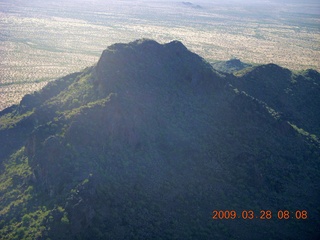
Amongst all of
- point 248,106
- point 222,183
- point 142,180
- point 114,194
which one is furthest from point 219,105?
point 114,194

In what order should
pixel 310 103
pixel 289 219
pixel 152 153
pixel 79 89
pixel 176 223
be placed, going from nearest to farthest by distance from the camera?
pixel 176 223 < pixel 289 219 < pixel 152 153 < pixel 79 89 < pixel 310 103

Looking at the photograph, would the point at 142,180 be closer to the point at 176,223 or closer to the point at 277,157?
the point at 176,223
